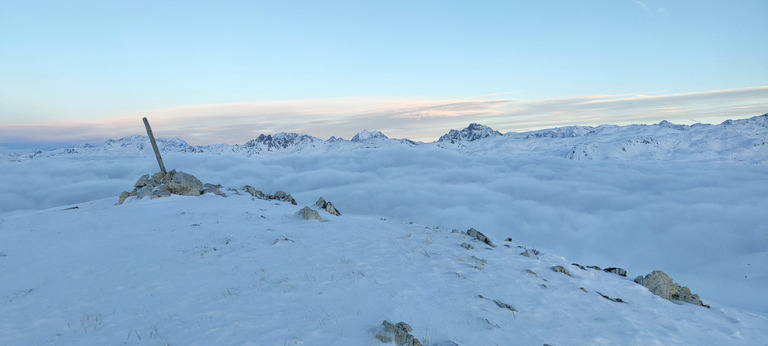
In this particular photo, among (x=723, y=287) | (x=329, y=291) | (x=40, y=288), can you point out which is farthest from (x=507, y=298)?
(x=723, y=287)

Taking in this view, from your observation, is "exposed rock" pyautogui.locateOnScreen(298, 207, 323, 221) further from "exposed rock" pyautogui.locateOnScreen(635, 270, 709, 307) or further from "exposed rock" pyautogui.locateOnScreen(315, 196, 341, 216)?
"exposed rock" pyautogui.locateOnScreen(635, 270, 709, 307)

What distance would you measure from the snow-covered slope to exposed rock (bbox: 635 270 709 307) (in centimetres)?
66

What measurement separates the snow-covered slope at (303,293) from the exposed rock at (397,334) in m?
0.16

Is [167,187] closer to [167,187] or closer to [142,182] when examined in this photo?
[167,187]

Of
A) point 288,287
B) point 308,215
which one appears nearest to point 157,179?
point 308,215

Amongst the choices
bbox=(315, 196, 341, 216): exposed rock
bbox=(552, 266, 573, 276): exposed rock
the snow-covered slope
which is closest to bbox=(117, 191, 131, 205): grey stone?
the snow-covered slope

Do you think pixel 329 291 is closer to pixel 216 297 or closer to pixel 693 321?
pixel 216 297

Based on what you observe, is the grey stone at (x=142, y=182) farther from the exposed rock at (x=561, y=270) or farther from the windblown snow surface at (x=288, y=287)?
the exposed rock at (x=561, y=270)

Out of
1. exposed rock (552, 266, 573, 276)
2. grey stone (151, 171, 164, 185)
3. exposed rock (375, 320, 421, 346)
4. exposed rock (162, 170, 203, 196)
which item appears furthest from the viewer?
grey stone (151, 171, 164, 185)

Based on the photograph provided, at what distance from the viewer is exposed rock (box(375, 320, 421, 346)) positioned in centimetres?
576

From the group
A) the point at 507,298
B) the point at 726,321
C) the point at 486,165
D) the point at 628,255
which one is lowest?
the point at 628,255

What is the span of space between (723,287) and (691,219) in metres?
42.5

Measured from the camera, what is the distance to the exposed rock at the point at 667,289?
1154 cm

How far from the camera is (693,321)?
30.5 ft
